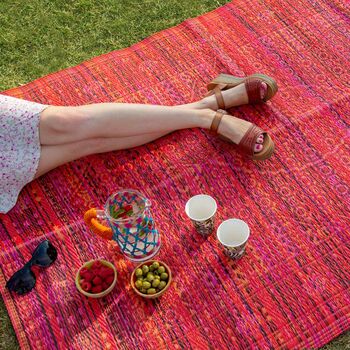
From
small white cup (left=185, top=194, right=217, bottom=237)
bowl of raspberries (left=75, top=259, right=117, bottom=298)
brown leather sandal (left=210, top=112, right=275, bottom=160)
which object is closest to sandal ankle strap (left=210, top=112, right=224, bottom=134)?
brown leather sandal (left=210, top=112, right=275, bottom=160)

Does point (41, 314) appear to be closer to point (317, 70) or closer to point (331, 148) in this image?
point (331, 148)

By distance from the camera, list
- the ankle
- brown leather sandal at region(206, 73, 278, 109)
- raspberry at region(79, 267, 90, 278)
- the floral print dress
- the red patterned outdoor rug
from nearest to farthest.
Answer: the red patterned outdoor rug < raspberry at region(79, 267, 90, 278) < the floral print dress < the ankle < brown leather sandal at region(206, 73, 278, 109)

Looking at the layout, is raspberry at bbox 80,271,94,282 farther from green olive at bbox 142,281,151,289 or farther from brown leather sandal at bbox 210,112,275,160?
brown leather sandal at bbox 210,112,275,160

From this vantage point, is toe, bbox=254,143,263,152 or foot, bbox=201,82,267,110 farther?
foot, bbox=201,82,267,110

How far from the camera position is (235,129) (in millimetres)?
2949

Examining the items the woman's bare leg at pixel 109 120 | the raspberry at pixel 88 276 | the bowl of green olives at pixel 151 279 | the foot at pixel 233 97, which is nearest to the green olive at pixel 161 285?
the bowl of green olives at pixel 151 279

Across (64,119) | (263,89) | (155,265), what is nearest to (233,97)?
(263,89)

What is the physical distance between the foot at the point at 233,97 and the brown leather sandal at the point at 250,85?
0.02 meters

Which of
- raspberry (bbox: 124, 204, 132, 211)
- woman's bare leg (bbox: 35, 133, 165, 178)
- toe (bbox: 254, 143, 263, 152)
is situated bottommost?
woman's bare leg (bbox: 35, 133, 165, 178)

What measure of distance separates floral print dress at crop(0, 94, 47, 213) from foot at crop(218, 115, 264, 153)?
0.98 m

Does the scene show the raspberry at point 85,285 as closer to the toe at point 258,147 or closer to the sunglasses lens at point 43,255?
the sunglasses lens at point 43,255

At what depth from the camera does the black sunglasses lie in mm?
2600

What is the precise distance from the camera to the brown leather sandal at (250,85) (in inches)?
124

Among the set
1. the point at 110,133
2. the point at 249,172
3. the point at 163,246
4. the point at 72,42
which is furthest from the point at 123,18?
the point at 163,246
